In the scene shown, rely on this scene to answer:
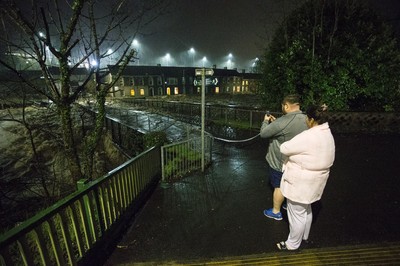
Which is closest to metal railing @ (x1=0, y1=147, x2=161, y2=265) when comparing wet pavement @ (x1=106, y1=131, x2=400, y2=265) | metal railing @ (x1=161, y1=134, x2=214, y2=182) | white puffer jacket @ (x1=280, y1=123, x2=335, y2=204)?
wet pavement @ (x1=106, y1=131, x2=400, y2=265)

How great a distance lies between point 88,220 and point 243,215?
2675 mm

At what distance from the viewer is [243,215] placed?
161 inches

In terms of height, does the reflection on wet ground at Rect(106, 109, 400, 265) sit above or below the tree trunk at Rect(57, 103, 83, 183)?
below

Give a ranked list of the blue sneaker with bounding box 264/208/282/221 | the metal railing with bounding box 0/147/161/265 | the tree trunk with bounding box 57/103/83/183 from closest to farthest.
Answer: the metal railing with bounding box 0/147/161/265 < the blue sneaker with bounding box 264/208/282/221 < the tree trunk with bounding box 57/103/83/183

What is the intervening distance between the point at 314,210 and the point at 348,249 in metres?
1.05

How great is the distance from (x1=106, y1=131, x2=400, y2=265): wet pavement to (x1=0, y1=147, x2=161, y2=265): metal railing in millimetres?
291

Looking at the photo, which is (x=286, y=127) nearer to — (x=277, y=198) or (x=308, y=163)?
(x=308, y=163)

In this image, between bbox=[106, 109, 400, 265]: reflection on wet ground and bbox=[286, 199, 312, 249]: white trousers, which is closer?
bbox=[286, 199, 312, 249]: white trousers

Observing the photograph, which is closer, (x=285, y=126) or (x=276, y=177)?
(x=285, y=126)

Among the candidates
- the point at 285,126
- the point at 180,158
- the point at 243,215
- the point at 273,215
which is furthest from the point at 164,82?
the point at 285,126

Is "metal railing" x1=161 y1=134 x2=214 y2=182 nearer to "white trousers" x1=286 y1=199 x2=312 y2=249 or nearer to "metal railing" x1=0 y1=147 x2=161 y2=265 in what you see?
"metal railing" x1=0 y1=147 x2=161 y2=265

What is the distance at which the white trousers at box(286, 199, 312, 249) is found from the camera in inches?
112

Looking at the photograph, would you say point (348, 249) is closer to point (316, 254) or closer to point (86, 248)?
point (316, 254)

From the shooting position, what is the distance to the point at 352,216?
3.93 meters
